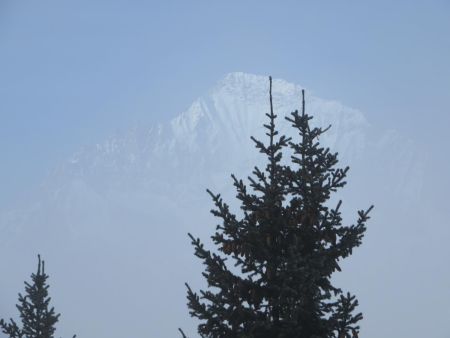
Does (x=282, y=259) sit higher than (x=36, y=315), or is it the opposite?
(x=36, y=315)

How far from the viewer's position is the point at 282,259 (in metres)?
9.36

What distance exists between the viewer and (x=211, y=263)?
9445 millimetres

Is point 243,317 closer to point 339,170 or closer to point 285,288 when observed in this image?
point 285,288

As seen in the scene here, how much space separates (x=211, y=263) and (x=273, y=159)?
204 centimetres

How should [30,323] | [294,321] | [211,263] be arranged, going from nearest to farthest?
[294,321] → [211,263] → [30,323]

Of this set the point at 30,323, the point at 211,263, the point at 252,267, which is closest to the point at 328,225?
the point at 252,267

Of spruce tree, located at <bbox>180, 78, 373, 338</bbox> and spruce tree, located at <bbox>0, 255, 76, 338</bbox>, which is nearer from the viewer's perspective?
spruce tree, located at <bbox>180, 78, 373, 338</bbox>

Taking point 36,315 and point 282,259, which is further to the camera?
point 36,315

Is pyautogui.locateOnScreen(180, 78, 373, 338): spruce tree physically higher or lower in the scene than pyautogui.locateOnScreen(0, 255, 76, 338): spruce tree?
lower

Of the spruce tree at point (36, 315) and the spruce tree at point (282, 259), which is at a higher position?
the spruce tree at point (36, 315)

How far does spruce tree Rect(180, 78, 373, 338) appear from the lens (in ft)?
29.7

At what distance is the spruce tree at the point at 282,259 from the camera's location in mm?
9039

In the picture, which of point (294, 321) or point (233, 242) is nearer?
point (294, 321)

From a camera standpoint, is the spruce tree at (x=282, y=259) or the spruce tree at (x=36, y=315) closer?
the spruce tree at (x=282, y=259)
